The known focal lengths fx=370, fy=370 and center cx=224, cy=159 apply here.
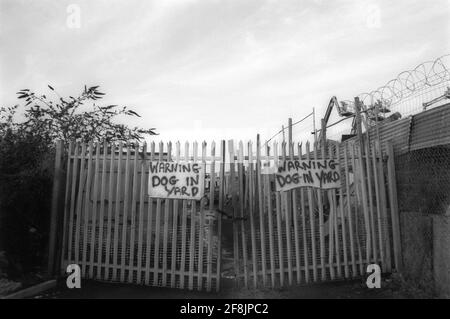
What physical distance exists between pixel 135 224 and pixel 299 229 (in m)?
2.52

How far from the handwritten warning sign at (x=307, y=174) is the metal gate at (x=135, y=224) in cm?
93

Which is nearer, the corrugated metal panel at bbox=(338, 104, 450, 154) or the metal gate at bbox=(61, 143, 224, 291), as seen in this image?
the metal gate at bbox=(61, 143, 224, 291)

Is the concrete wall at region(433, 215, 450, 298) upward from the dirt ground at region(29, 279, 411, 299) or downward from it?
upward

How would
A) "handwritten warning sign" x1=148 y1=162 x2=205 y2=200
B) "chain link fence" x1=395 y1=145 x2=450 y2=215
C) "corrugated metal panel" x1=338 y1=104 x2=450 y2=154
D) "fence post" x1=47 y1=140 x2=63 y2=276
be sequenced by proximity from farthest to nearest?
"corrugated metal panel" x1=338 y1=104 x2=450 y2=154 < "fence post" x1=47 y1=140 x2=63 y2=276 < "handwritten warning sign" x1=148 y1=162 x2=205 y2=200 < "chain link fence" x1=395 y1=145 x2=450 y2=215

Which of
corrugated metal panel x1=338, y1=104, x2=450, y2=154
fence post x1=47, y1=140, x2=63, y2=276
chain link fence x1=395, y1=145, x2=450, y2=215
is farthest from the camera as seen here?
corrugated metal panel x1=338, y1=104, x2=450, y2=154

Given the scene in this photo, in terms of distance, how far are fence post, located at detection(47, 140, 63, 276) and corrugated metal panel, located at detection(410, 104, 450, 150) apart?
19.7ft

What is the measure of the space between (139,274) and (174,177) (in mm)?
1541

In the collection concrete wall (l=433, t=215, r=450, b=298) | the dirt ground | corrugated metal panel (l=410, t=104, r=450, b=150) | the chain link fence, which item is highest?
corrugated metal panel (l=410, t=104, r=450, b=150)

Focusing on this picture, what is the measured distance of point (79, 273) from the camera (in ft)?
18.4

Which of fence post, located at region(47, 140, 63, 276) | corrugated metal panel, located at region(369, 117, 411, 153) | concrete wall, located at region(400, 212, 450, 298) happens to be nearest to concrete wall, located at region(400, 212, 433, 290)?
concrete wall, located at region(400, 212, 450, 298)

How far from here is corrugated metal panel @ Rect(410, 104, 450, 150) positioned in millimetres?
5816

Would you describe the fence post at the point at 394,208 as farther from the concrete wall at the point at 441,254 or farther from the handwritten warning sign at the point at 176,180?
the handwritten warning sign at the point at 176,180

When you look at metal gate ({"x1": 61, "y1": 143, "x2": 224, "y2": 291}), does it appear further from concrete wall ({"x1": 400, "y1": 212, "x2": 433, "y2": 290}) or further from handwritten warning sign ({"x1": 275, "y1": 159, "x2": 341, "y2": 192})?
concrete wall ({"x1": 400, "y1": 212, "x2": 433, "y2": 290})

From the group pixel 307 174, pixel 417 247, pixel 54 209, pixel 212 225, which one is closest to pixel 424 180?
pixel 417 247
